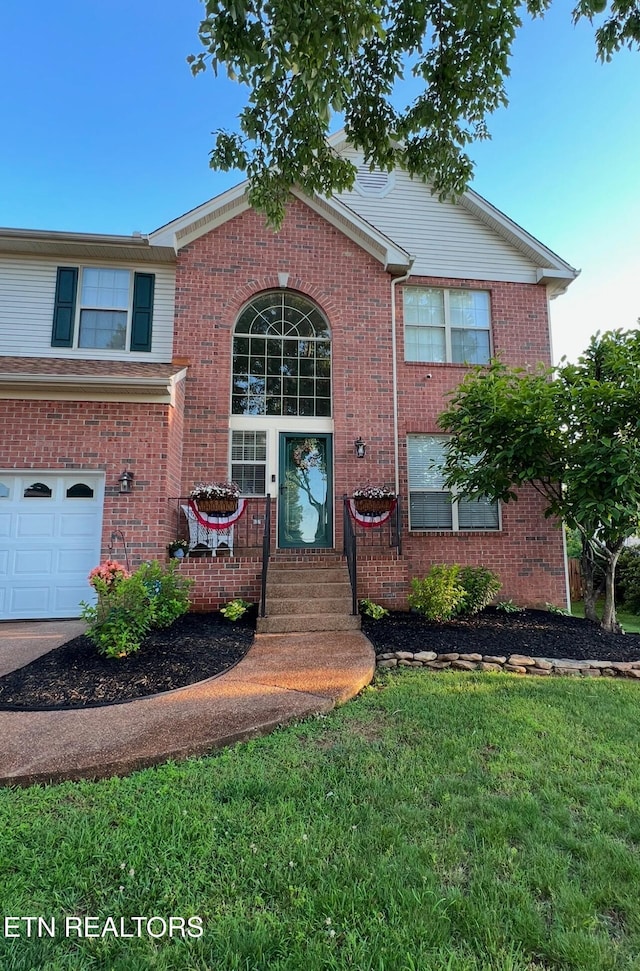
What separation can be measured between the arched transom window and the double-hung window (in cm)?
178

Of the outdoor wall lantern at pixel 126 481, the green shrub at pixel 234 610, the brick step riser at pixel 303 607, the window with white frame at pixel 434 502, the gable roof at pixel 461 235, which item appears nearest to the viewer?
the brick step riser at pixel 303 607

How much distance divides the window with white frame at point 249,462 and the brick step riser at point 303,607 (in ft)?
8.56

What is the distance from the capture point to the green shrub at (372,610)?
273 inches

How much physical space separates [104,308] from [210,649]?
679 cm

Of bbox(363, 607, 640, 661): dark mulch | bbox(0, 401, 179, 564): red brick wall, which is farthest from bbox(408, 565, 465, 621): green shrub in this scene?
bbox(0, 401, 179, 564): red brick wall

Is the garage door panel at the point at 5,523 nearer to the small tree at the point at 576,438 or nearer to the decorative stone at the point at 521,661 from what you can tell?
the small tree at the point at 576,438

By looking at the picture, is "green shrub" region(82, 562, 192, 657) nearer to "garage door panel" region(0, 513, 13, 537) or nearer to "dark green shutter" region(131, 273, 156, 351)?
"garage door panel" region(0, 513, 13, 537)

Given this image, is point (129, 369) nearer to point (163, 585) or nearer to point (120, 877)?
point (163, 585)

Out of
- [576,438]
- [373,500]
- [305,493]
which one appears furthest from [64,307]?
[576,438]

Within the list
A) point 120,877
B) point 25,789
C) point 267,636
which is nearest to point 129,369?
point 267,636

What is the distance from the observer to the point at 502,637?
20.3 ft

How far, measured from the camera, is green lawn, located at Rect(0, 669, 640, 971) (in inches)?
62.3

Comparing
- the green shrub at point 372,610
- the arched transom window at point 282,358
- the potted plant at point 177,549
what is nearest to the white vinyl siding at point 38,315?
the arched transom window at point 282,358

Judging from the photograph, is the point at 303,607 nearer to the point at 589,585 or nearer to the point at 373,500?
the point at 373,500
